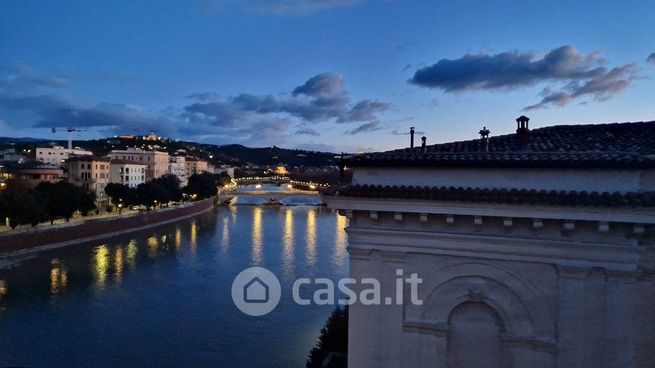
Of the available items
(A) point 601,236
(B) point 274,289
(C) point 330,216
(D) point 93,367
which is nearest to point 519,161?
(A) point 601,236

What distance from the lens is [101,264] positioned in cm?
1995

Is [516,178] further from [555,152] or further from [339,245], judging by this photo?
[339,245]

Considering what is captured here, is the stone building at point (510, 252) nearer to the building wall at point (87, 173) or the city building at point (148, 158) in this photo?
the building wall at point (87, 173)

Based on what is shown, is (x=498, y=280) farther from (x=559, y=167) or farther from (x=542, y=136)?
(x=542, y=136)

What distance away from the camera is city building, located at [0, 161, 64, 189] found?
35469 mm

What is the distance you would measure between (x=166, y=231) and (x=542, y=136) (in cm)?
2846

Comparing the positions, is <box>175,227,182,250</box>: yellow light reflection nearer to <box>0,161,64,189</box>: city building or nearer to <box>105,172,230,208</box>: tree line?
<box>105,172,230,208</box>: tree line

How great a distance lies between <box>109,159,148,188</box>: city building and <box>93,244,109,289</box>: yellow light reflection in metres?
20.3

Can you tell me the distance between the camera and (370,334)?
4641 mm

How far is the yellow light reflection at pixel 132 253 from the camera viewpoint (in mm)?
20489

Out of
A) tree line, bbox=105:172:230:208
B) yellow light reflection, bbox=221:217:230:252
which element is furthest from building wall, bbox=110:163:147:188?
yellow light reflection, bbox=221:217:230:252

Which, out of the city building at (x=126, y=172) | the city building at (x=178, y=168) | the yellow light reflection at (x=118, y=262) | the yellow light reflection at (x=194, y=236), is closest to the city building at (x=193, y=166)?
the city building at (x=178, y=168)

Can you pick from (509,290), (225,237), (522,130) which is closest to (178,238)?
(225,237)

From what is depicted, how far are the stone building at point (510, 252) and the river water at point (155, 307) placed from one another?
21.4 feet
